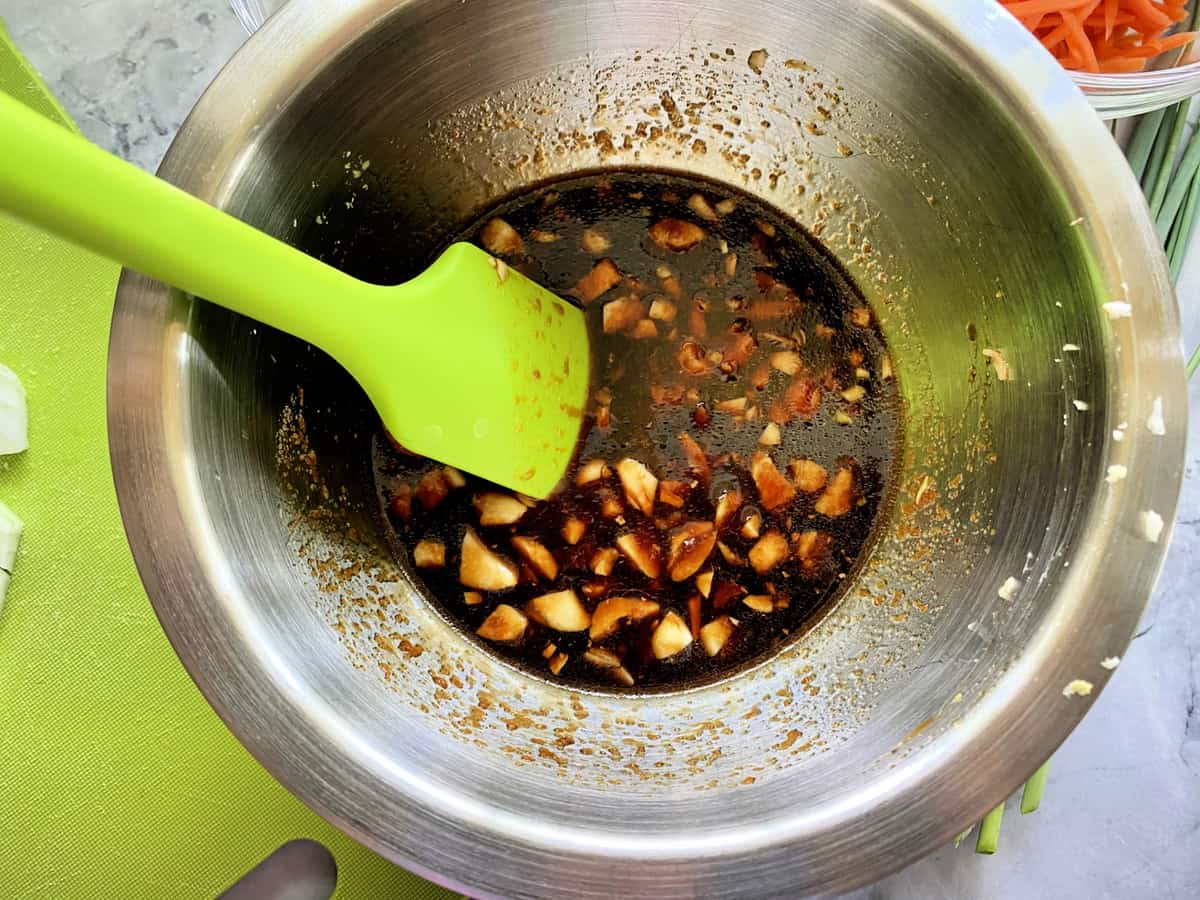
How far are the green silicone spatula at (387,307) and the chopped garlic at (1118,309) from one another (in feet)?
1.89

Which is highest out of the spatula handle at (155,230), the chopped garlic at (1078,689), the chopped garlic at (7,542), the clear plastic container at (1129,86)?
the clear plastic container at (1129,86)

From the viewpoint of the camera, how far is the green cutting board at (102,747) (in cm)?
117

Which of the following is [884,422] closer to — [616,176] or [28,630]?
[616,176]

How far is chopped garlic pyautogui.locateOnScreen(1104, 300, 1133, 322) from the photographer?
0.79 m

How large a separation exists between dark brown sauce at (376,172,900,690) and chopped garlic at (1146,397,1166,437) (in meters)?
0.37

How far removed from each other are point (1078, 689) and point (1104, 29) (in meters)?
0.87

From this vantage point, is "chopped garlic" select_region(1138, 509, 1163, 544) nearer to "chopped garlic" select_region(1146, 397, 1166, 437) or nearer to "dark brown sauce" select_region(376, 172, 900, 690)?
"chopped garlic" select_region(1146, 397, 1166, 437)

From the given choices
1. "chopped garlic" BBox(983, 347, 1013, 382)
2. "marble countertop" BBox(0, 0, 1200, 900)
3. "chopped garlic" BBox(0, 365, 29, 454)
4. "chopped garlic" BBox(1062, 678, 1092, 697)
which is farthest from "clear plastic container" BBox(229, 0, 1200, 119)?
"chopped garlic" BBox(1062, 678, 1092, 697)

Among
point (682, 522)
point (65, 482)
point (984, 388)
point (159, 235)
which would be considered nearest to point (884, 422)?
point (984, 388)

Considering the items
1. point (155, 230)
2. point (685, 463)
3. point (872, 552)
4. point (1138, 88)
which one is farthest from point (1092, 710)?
point (155, 230)

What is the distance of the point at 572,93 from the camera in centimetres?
109

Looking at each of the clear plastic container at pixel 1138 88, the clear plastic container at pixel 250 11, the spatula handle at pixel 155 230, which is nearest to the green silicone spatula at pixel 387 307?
the spatula handle at pixel 155 230

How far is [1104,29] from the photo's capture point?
3.80 feet

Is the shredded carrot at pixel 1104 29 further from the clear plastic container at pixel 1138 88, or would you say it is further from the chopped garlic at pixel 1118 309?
the chopped garlic at pixel 1118 309
